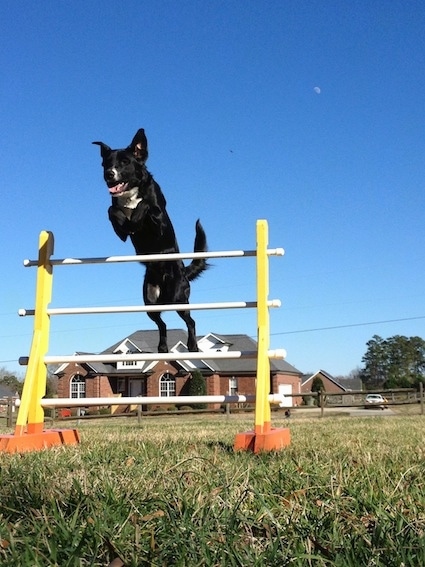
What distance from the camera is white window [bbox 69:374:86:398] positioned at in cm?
4309

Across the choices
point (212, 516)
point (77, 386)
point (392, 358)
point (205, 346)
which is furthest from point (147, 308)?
point (392, 358)

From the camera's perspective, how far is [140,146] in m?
4.40

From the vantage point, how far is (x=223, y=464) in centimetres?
241

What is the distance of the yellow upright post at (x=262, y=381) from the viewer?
11.1 ft

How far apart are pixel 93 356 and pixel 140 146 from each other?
60.2 inches

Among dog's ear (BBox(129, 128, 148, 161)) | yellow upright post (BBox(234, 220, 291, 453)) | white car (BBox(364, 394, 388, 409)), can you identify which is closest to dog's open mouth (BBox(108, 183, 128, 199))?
dog's ear (BBox(129, 128, 148, 161))

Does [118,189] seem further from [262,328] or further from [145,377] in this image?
[145,377]

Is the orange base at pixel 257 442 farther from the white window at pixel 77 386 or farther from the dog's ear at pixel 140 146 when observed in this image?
the white window at pixel 77 386

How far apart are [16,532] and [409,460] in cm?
170

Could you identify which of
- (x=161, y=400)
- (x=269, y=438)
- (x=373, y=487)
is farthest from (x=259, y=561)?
(x=161, y=400)

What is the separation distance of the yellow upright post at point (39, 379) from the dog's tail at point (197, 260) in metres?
1.23

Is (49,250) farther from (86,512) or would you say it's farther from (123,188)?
(86,512)

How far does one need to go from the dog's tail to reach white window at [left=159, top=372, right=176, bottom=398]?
3659cm

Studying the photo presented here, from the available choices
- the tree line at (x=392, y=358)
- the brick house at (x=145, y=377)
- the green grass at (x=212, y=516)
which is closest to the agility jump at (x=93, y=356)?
the green grass at (x=212, y=516)
